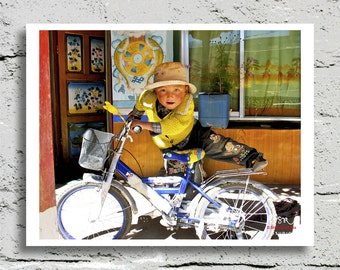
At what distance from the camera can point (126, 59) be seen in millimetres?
4402

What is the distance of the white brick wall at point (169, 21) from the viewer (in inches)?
148

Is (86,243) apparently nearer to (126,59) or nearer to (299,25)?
(126,59)

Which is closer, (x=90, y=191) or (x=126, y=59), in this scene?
(x=90, y=191)

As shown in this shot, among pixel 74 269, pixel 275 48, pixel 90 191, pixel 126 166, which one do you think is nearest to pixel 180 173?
pixel 126 166

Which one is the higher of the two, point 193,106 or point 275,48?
point 275,48

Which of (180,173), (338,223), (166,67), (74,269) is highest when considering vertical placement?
(166,67)

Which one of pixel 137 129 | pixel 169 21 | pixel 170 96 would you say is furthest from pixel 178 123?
pixel 169 21

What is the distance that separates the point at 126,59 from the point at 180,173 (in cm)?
111

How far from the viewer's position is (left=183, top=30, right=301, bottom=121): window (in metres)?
4.29

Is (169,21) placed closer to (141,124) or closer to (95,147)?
(141,124)

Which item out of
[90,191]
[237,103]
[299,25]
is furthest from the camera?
[237,103]

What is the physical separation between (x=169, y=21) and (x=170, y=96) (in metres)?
0.58

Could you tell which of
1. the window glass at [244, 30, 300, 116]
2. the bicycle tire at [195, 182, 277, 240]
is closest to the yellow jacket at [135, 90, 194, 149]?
the bicycle tire at [195, 182, 277, 240]

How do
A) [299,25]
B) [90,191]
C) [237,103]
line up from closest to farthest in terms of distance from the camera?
1. [299,25]
2. [90,191]
3. [237,103]
